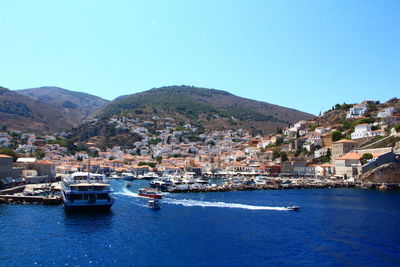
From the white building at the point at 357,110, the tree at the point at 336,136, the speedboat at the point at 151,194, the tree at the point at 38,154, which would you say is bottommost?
the speedboat at the point at 151,194

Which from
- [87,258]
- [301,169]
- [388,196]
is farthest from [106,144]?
[87,258]

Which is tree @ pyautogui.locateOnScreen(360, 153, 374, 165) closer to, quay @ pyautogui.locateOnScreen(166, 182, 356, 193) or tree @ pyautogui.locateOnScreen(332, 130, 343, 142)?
quay @ pyautogui.locateOnScreen(166, 182, 356, 193)

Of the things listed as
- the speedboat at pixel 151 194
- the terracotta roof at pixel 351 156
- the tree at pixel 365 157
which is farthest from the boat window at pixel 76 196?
the terracotta roof at pixel 351 156

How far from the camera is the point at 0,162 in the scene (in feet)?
164

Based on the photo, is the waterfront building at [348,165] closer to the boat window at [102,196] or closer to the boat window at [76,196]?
the boat window at [102,196]

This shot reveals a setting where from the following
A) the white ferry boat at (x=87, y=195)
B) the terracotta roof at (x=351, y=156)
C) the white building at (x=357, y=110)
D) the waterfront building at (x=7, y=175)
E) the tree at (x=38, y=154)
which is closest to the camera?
the white ferry boat at (x=87, y=195)

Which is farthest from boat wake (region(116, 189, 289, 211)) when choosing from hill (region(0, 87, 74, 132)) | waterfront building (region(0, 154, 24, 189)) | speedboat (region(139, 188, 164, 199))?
hill (region(0, 87, 74, 132))

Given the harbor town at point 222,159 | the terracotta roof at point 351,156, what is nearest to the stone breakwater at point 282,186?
the harbor town at point 222,159

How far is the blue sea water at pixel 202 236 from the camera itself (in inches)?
811

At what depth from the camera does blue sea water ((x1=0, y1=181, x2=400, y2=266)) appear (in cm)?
2059

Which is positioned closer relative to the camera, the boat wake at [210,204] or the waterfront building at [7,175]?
the boat wake at [210,204]

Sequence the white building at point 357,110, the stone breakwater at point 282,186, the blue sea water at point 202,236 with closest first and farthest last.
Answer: the blue sea water at point 202,236
the stone breakwater at point 282,186
the white building at point 357,110

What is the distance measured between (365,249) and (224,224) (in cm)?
1040

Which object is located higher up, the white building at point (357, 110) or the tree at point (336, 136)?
the white building at point (357, 110)
